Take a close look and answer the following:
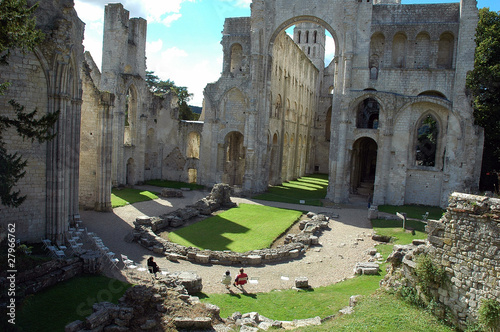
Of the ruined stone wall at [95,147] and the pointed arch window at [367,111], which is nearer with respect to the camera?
the ruined stone wall at [95,147]

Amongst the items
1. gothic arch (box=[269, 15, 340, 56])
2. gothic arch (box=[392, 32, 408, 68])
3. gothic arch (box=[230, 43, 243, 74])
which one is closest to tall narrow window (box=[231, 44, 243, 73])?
gothic arch (box=[230, 43, 243, 74])

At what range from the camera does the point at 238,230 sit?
20125 millimetres

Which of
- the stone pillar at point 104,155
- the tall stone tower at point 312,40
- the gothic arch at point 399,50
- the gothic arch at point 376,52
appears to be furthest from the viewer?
the tall stone tower at point 312,40

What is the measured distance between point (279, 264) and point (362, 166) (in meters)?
28.6

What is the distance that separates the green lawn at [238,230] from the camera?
17484 millimetres

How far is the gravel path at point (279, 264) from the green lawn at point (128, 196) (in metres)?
1.04

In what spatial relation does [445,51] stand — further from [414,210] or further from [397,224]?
[397,224]

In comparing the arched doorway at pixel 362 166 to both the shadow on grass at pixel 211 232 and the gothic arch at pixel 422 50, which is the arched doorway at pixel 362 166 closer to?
the gothic arch at pixel 422 50

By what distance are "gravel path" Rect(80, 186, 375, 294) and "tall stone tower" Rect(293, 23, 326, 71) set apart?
4633cm

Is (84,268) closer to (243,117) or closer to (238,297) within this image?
(238,297)

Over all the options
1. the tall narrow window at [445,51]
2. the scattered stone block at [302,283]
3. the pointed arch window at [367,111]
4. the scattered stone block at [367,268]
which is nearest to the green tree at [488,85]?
the tall narrow window at [445,51]

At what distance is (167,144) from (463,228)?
3076cm

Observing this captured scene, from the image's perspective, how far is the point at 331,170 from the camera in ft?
98.2

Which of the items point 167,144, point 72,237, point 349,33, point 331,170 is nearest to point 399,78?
point 349,33
